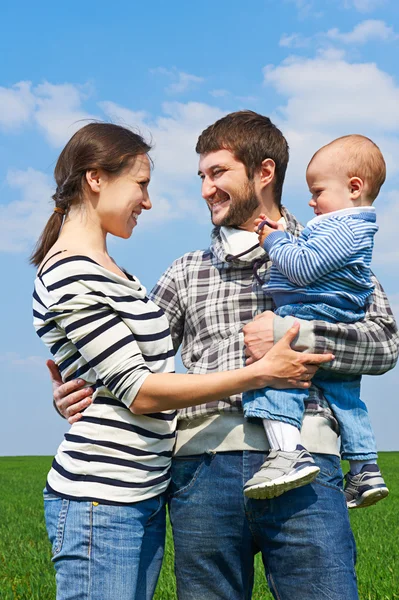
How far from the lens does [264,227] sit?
11.2 ft

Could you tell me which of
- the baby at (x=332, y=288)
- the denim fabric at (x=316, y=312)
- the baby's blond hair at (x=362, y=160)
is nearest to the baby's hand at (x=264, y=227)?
the baby at (x=332, y=288)

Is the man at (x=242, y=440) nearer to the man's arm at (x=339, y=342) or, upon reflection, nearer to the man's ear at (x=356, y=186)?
the man's arm at (x=339, y=342)

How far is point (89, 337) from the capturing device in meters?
2.80

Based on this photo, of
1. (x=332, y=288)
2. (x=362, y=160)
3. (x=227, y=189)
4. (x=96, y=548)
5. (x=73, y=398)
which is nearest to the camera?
(x=96, y=548)

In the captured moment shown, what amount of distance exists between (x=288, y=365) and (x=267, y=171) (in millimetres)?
1043

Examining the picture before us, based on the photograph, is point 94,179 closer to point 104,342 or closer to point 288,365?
point 104,342

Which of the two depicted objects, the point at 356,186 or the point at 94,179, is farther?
the point at 356,186

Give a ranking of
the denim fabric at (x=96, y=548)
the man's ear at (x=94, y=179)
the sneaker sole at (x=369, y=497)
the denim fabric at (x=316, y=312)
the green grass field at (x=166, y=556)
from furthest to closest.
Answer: the green grass field at (x=166, y=556) < the sneaker sole at (x=369, y=497) < the denim fabric at (x=316, y=312) < the man's ear at (x=94, y=179) < the denim fabric at (x=96, y=548)

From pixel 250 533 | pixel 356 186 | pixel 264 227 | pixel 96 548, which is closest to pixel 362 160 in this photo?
pixel 356 186

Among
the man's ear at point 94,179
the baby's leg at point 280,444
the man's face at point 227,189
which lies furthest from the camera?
the man's face at point 227,189

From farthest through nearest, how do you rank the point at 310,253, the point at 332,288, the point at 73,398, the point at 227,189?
the point at 227,189 < the point at 332,288 < the point at 310,253 < the point at 73,398

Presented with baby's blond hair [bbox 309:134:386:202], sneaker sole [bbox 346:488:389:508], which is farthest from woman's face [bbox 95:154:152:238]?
sneaker sole [bbox 346:488:389:508]

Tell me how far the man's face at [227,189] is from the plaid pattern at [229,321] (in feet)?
0.44

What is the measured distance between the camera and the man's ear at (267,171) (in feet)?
11.7
